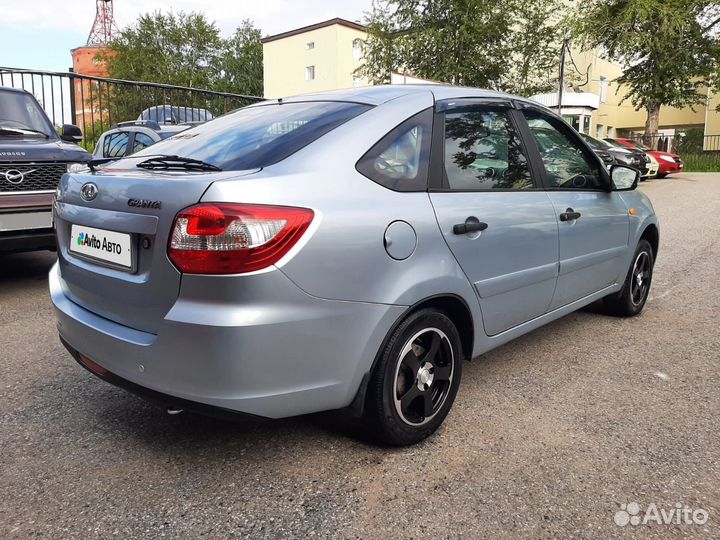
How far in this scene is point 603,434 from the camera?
9.06ft

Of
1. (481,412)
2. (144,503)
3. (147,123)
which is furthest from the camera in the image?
(147,123)

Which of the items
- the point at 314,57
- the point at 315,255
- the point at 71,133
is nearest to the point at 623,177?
the point at 315,255

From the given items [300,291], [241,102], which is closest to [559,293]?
[300,291]

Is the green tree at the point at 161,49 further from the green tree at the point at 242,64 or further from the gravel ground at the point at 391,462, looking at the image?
the gravel ground at the point at 391,462

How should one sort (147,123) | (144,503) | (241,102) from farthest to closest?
(241,102) → (147,123) → (144,503)

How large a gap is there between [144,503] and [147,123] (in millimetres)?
6648

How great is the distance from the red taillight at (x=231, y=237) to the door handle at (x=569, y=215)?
1.91 metres

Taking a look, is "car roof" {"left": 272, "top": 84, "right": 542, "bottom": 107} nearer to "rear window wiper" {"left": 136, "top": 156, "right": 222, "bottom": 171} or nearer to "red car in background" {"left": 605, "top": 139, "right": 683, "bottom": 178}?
"rear window wiper" {"left": 136, "top": 156, "right": 222, "bottom": 171}

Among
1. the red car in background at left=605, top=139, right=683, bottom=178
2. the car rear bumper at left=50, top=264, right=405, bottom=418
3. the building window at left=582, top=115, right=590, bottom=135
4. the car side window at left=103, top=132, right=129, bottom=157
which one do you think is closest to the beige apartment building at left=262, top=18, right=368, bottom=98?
the building window at left=582, top=115, right=590, bottom=135

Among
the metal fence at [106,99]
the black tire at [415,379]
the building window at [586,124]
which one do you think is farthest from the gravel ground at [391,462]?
the building window at [586,124]

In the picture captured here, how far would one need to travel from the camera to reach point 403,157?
102 inches

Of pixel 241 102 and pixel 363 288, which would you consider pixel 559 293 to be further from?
pixel 241 102

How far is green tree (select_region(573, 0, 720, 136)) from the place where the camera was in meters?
26.2

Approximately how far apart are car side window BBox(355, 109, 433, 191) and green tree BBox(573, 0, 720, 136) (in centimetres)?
2760
